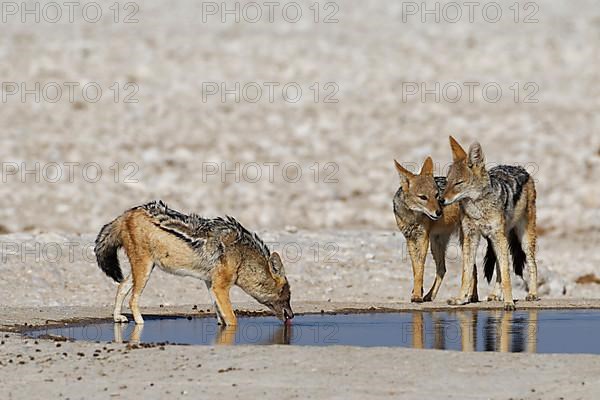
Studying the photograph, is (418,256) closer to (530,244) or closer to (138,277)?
(530,244)

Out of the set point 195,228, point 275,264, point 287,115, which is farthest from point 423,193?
point 287,115

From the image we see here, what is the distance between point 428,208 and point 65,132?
21.4 m

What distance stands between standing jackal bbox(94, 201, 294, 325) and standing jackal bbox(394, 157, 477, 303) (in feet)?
10.8

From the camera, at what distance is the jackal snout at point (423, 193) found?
1739 centimetres

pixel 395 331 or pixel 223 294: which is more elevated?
pixel 223 294

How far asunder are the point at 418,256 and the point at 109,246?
16.6 ft

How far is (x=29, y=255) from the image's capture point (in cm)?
2038

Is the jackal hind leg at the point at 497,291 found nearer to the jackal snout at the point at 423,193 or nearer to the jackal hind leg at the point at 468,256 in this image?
the jackal hind leg at the point at 468,256

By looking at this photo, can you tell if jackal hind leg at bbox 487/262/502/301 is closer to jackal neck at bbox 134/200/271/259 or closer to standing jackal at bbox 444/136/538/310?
standing jackal at bbox 444/136/538/310

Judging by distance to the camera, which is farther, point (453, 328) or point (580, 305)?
point (580, 305)

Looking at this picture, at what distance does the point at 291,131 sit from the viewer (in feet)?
123

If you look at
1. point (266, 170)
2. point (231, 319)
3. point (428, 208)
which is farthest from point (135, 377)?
point (266, 170)

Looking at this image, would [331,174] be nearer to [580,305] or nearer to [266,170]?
[266,170]

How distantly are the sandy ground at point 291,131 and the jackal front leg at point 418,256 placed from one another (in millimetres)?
1414
